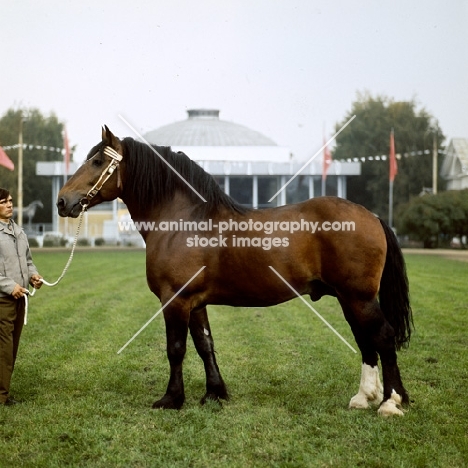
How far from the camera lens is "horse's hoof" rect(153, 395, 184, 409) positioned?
5.71 meters

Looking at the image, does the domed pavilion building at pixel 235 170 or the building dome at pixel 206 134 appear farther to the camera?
the building dome at pixel 206 134

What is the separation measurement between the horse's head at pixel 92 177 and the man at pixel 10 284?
1.94ft

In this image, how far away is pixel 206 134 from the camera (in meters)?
54.4

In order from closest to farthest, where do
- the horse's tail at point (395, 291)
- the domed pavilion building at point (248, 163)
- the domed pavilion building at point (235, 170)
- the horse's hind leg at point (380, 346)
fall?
1. the horse's hind leg at point (380, 346)
2. the horse's tail at point (395, 291)
3. the domed pavilion building at point (248, 163)
4. the domed pavilion building at point (235, 170)

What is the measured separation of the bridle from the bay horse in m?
0.01

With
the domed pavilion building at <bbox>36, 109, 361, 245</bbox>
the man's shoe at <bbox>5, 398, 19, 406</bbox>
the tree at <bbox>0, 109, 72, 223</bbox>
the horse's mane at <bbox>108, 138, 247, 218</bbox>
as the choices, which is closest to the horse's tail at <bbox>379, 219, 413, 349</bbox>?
the horse's mane at <bbox>108, 138, 247, 218</bbox>

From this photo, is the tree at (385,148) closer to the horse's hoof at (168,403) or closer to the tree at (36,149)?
the tree at (36,149)

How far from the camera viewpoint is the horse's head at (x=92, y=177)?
5.89m

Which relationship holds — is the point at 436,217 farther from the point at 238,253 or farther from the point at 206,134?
the point at 238,253

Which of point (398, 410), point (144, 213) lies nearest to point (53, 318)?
point (144, 213)

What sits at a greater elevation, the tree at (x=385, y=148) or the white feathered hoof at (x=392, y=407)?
the tree at (x=385, y=148)

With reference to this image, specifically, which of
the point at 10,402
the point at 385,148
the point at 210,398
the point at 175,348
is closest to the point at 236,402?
the point at 210,398

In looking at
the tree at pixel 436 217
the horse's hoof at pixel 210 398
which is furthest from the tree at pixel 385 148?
Result: the horse's hoof at pixel 210 398

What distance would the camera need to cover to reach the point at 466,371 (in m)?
7.10
